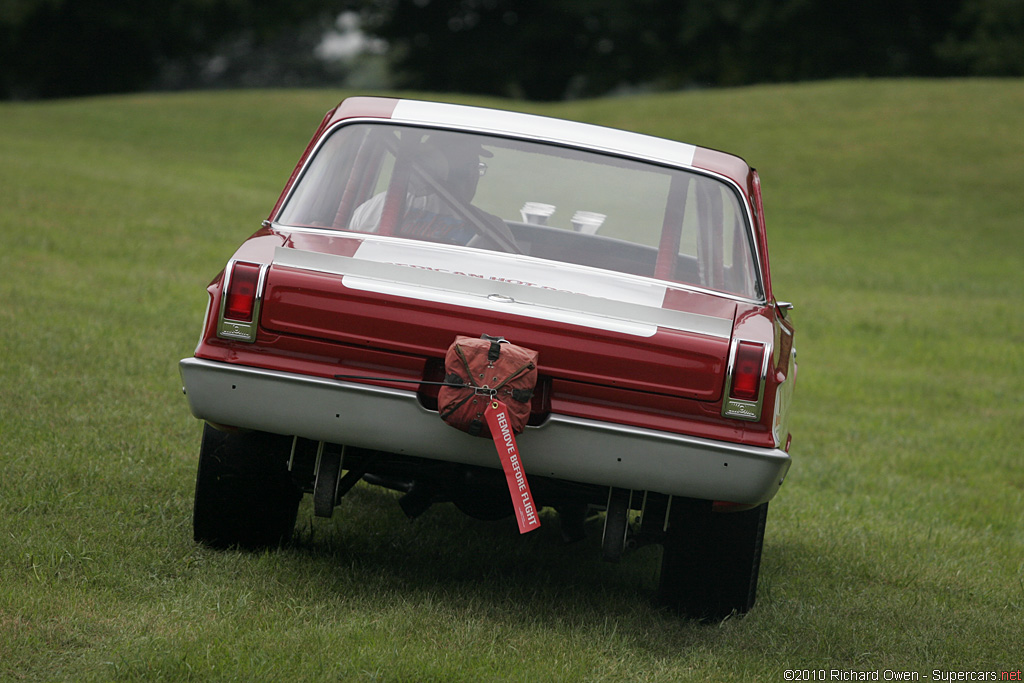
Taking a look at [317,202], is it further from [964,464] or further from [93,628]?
[964,464]

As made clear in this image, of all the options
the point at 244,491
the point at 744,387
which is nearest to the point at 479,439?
the point at 744,387

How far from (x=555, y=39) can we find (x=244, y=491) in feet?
151

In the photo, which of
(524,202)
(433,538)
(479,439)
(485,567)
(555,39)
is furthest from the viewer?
(555,39)

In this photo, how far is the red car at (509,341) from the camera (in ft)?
11.8

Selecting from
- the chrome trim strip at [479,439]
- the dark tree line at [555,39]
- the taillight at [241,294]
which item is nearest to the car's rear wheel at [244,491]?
the chrome trim strip at [479,439]

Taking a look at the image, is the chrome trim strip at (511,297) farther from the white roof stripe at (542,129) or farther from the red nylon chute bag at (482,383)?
the white roof stripe at (542,129)

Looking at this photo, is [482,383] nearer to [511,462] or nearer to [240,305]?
[511,462]

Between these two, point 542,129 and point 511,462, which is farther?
point 542,129

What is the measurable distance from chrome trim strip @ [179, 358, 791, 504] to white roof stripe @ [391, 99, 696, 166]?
1416mm

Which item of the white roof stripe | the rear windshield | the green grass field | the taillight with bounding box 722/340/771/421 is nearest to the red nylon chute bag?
the taillight with bounding box 722/340/771/421

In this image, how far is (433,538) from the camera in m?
4.86

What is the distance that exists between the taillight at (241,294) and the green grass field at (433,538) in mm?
958

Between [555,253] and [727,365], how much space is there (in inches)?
41.4

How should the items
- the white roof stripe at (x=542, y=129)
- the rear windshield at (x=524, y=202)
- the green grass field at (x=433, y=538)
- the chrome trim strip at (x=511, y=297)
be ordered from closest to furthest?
the green grass field at (x=433, y=538)
the chrome trim strip at (x=511, y=297)
the rear windshield at (x=524, y=202)
the white roof stripe at (x=542, y=129)
